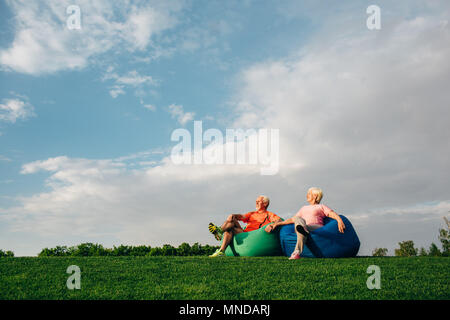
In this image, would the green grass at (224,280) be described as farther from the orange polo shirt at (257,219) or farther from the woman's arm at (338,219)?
the orange polo shirt at (257,219)

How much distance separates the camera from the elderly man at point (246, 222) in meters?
9.45

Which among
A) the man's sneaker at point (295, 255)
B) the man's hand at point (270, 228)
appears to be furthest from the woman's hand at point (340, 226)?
the man's hand at point (270, 228)

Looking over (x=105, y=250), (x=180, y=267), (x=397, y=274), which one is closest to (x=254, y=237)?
(x=180, y=267)

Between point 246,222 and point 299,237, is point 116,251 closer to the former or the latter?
point 246,222

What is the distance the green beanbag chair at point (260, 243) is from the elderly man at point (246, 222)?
1.21ft

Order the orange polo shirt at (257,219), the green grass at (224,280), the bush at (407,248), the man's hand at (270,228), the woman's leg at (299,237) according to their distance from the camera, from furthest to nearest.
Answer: the bush at (407,248), the orange polo shirt at (257,219), the man's hand at (270,228), the woman's leg at (299,237), the green grass at (224,280)

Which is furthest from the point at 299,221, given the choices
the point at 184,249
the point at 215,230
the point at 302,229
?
the point at 184,249

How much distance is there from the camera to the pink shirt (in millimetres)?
8305

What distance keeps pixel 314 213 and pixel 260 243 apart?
161 centimetres

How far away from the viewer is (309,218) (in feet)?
27.4

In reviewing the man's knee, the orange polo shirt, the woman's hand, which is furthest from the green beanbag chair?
the woman's hand

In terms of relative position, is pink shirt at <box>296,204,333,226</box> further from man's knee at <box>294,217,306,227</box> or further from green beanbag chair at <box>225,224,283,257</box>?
green beanbag chair at <box>225,224,283,257</box>

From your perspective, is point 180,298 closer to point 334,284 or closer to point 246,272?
point 246,272

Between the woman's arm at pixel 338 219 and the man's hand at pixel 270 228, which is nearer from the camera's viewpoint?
the woman's arm at pixel 338 219
